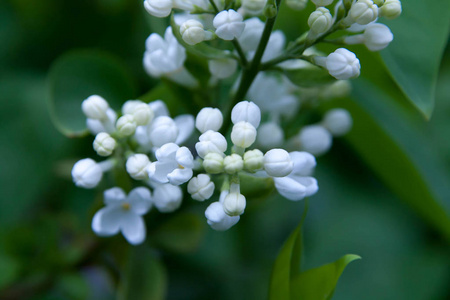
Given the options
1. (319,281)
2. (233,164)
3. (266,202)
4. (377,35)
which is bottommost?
(266,202)

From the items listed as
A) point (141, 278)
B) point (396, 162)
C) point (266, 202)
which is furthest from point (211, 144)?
point (396, 162)

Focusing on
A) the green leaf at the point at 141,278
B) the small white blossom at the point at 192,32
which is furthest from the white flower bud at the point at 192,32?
the green leaf at the point at 141,278

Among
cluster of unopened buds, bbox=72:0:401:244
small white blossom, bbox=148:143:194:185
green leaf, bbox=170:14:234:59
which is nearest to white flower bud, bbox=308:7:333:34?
cluster of unopened buds, bbox=72:0:401:244

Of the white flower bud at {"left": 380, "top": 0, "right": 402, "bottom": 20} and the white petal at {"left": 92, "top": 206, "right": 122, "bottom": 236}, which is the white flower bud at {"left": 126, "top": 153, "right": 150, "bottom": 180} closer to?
the white petal at {"left": 92, "top": 206, "right": 122, "bottom": 236}

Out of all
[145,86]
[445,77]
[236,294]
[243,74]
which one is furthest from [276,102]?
[445,77]

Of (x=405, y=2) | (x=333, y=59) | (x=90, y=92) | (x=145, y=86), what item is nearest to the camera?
(x=333, y=59)

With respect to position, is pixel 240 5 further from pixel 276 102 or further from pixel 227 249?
pixel 227 249

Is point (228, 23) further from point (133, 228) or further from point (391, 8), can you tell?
point (133, 228)
